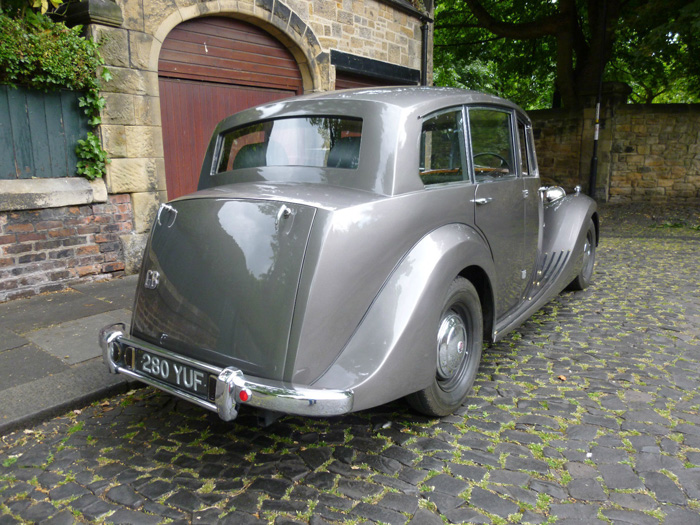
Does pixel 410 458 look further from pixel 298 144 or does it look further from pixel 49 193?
pixel 49 193

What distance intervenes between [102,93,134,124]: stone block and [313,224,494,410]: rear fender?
4581 millimetres

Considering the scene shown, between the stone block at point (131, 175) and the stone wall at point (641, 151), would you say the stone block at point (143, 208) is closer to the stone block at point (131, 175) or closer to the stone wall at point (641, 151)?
the stone block at point (131, 175)

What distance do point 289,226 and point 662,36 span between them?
10863 mm

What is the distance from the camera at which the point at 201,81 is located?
7.30 metres

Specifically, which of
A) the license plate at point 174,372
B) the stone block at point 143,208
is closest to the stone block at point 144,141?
the stone block at point 143,208

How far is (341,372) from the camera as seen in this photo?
2.37 meters

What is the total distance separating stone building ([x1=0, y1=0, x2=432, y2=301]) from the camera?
548 centimetres

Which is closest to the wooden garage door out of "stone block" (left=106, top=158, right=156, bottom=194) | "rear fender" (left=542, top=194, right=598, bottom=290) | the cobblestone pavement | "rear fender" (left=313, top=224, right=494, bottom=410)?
"stone block" (left=106, top=158, right=156, bottom=194)

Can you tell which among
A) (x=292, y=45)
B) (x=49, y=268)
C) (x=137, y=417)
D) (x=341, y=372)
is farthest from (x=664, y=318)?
(x=292, y=45)

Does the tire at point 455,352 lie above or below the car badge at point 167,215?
below

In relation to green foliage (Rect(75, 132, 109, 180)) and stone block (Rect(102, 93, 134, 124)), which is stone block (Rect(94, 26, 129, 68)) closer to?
stone block (Rect(102, 93, 134, 124))

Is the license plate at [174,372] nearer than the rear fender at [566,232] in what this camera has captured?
Yes

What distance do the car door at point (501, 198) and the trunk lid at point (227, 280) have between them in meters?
1.38

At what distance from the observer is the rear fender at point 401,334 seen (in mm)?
2375
